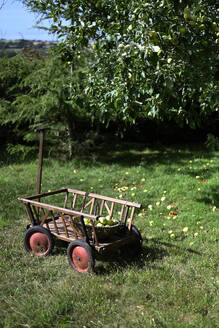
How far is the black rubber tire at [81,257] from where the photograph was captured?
3.28 metres

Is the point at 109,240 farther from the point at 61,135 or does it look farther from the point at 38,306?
the point at 61,135

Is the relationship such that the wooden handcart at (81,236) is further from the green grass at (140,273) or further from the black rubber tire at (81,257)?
the green grass at (140,273)

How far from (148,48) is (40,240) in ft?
7.18

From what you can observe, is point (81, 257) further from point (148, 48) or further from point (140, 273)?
point (148, 48)

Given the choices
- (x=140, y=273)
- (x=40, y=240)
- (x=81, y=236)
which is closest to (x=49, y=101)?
(x=40, y=240)

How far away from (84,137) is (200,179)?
126 inches

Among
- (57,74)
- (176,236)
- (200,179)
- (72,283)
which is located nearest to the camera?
(72,283)

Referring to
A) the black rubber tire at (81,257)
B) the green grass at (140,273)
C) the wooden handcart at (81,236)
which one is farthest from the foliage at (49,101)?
the black rubber tire at (81,257)

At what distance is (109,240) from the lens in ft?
11.6

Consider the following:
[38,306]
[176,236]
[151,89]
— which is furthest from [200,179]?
[38,306]

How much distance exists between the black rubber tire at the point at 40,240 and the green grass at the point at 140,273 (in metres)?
0.09

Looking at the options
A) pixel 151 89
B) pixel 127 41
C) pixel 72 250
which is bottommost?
pixel 72 250

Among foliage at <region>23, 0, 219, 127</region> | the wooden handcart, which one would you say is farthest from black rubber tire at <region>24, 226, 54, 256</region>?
foliage at <region>23, 0, 219, 127</region>

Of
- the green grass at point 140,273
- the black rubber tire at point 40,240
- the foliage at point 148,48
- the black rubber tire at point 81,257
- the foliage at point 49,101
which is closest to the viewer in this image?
the green grass at point 140,273
